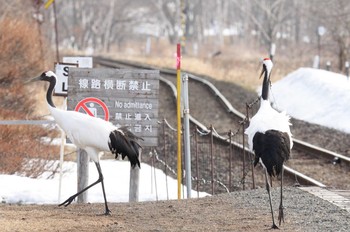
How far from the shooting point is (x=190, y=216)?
1124 cm

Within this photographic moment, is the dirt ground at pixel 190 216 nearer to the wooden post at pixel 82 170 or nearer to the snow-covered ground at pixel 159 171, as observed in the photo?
the wooden post at pixel 82 170

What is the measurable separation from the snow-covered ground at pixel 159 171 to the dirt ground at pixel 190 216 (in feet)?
8.38

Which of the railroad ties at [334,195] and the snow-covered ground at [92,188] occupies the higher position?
the railroad ties at [334,195]

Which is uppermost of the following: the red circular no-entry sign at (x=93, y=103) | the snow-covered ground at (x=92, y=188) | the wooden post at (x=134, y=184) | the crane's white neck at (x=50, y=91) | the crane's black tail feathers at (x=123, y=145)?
the crane's white neck at (x=50, y=91)

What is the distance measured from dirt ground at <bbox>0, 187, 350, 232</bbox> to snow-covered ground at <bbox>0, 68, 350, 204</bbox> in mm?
2554

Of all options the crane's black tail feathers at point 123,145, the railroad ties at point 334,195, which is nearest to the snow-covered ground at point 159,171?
the railroad ties at point 334,195

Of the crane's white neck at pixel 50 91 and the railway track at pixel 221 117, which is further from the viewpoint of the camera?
the railway track at pixel 221 117

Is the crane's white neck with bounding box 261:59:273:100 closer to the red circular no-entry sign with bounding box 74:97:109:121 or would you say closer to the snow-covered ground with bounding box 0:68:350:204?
the snow-covered ground with bounding box 0:68:350:204

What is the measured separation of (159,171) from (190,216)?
7.64 metres

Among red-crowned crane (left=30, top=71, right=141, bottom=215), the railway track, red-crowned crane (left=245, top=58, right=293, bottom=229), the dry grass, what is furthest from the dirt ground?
the dry grass

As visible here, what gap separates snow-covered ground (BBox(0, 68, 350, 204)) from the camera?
1540 cm

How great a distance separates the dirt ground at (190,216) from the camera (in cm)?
1023

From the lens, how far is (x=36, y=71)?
25594 mm

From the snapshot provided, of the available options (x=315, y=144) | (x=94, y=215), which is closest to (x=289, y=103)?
(x=315, y=144)
